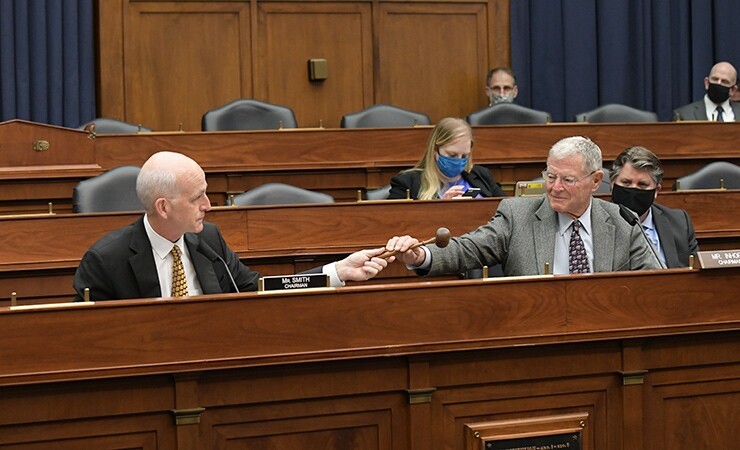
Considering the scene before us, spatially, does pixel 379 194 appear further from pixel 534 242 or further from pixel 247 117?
pixel 247 117

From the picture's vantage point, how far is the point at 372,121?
6992 millimetres

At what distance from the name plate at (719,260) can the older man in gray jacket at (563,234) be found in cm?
50

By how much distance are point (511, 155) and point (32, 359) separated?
3.97m

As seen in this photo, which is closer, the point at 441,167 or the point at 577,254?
the point at 577,254

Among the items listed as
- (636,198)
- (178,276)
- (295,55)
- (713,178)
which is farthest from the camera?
Result: (295,55)

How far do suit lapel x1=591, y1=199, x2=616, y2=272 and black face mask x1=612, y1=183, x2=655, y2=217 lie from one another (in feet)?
1.96

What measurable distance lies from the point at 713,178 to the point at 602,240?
1955 millimetres

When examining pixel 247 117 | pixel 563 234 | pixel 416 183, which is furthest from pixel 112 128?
pixel 563 234

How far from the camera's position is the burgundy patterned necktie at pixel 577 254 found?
12.7ft

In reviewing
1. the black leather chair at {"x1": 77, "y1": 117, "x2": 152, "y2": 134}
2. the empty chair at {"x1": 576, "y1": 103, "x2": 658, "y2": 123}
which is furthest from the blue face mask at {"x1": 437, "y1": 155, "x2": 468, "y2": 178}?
the empty chair at {"x1": 576, "y1": 103, "x2": 658, "y2": 123}

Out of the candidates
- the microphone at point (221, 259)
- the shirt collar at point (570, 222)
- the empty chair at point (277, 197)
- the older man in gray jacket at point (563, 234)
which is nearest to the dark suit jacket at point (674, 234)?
the older man in gray jacket at point (563, 234)

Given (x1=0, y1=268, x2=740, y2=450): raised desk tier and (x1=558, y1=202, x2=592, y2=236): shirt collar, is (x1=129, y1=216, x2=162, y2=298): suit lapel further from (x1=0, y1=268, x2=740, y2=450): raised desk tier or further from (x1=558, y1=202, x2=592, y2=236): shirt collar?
(x1=558, y1=202, x2=592, y2=236): shirt collar

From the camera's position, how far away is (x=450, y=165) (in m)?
5.20

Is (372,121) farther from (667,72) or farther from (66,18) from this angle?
(667,72)
